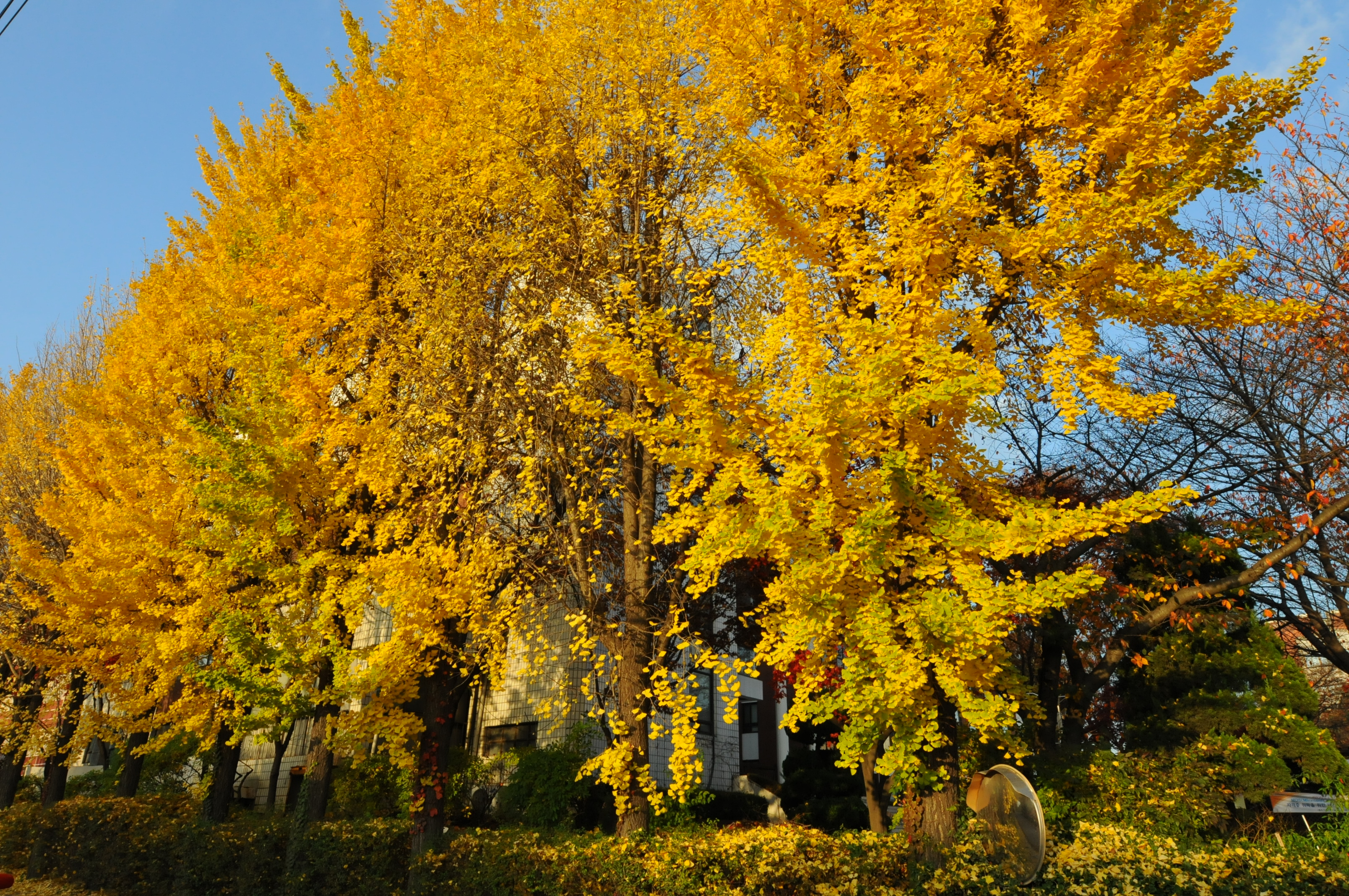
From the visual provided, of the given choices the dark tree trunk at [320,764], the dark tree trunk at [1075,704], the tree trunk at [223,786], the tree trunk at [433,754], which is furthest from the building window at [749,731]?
Answer: the dark tree trunk at [320,764]

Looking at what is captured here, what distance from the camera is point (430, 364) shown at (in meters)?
10.2

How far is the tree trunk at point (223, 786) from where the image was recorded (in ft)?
38.0

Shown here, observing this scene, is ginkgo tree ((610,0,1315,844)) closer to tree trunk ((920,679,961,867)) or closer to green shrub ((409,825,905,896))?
tree trunk ((920,679,961,867))

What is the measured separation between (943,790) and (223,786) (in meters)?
10.8

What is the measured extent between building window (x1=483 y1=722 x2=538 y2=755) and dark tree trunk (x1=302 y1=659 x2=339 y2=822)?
3984 millimetres

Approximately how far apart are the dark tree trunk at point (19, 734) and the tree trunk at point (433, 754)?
8733mm

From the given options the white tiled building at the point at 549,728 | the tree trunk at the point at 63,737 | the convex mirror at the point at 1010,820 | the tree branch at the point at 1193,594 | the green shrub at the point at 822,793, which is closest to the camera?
the convex mirror at the point at 1010,820

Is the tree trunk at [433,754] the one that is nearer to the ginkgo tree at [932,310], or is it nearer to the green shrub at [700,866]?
the green shrub at [700,866]

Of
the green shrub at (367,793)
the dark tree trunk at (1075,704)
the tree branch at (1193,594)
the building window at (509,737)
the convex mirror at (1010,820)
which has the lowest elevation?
the green shrub at (367,793)

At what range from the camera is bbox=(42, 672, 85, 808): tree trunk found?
14336 millimetres

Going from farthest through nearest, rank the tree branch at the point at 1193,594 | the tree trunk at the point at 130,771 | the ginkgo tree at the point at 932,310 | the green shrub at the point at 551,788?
the tree trunk at the point at 130,771 < the green shrub at the point at 551,788 < the tree branch at the point at 1193,594 < the ginkgo tree at the point at 932,310

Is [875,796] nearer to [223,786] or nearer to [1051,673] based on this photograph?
[1051,673]

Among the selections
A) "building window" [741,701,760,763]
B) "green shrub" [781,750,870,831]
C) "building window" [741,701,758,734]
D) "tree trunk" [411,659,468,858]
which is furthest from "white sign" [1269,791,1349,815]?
"building window" [741,701,758,734]

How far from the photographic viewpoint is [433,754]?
9.18 meters
